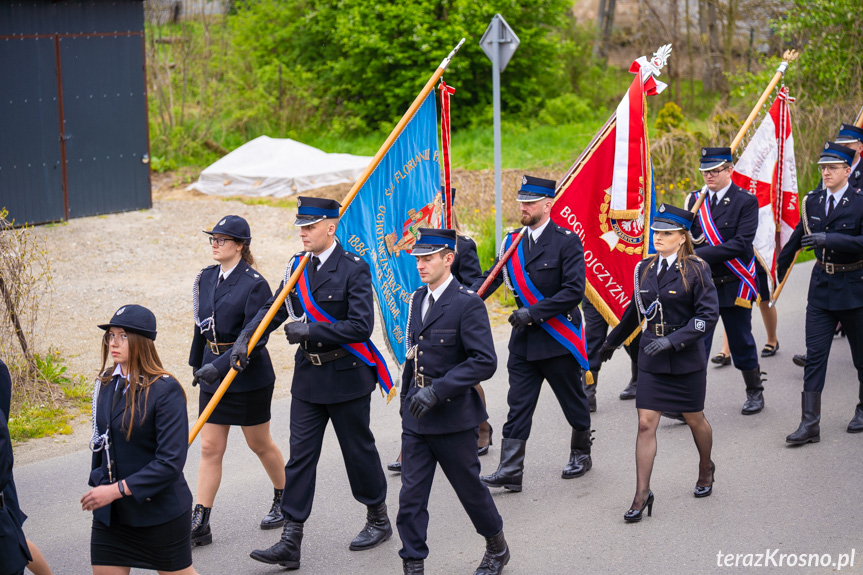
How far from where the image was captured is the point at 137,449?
4.43 m

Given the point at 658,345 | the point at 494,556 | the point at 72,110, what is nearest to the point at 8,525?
the point at 494,556

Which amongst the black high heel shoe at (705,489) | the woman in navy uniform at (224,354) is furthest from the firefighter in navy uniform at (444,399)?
the black high heel shoe at (705,489)

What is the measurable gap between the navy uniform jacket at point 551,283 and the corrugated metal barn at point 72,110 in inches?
399

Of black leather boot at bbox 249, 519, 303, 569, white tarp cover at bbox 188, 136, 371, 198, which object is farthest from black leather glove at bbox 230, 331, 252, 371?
white tarp cover at bbox 188, 136, 371, 198

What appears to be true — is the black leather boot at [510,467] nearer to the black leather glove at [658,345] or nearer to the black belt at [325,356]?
the black leather glove at [658,345]

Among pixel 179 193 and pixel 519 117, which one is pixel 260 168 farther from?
pixel 519 117

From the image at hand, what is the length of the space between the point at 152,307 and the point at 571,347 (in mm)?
6123

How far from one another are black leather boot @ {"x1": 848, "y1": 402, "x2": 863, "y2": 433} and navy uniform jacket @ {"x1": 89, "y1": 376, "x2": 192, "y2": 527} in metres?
5.33

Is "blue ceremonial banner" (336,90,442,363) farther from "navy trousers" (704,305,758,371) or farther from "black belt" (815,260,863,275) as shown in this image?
"black belt" (815,260,863,275)

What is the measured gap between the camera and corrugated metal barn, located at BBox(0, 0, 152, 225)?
14.2 meters

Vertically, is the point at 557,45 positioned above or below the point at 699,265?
above

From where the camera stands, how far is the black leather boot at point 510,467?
6.55m

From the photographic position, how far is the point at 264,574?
18.1ft

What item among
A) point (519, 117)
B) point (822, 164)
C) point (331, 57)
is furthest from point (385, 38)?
point (822, 164)
